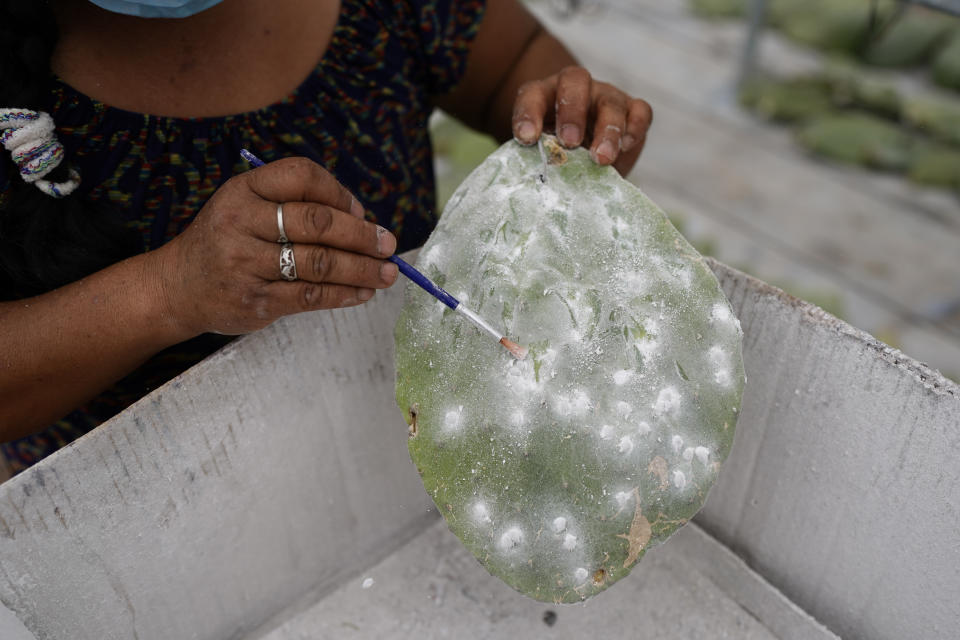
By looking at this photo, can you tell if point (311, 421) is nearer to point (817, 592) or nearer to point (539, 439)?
point (539, 439)

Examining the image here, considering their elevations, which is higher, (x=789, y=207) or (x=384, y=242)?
(x=384, y=242)

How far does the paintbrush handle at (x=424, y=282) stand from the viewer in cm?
71

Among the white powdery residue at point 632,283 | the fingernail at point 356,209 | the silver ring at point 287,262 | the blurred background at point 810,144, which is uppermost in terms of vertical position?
the fingernail at point 356,209

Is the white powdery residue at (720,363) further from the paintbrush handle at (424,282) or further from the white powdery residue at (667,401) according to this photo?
the paintbrush handle at (424,282)

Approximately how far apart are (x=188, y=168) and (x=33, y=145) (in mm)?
148

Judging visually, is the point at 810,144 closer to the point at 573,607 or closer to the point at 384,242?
the point at 573,607


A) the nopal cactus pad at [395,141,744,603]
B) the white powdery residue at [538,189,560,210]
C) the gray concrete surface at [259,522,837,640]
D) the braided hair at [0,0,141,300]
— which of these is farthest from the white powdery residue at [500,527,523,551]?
the braided hair at [0,0,141,300]

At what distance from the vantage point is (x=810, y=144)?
2309 mm

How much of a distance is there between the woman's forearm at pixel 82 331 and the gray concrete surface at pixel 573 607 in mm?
382

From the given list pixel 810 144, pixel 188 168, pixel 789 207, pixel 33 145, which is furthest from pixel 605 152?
pixel 810 144

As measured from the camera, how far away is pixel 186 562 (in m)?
0.79

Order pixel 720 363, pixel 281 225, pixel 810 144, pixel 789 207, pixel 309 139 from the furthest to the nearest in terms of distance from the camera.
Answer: pixel 810 144
pixel 789 207
pixel 309 139
pixel 720 363
pixel 281 225

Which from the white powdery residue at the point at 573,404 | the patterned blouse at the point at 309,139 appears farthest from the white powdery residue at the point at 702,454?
the patterned blouse at the point at 309,139

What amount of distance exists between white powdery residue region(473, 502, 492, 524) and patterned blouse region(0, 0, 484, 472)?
36 centimetres
